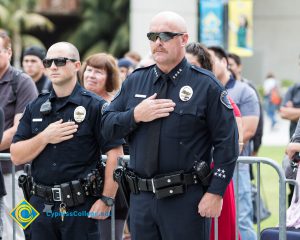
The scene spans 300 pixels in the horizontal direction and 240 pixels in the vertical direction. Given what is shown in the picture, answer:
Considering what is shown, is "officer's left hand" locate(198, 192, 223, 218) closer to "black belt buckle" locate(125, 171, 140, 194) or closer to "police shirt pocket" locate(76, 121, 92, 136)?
"black belt buckle" locate(125, 171, 140, 194)

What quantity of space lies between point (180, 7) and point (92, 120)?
22.7 metres

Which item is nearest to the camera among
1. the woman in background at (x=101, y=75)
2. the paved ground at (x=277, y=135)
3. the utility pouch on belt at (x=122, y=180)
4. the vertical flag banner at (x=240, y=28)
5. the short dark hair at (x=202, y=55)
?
the utility pouch on belt at (x=122, y=180)

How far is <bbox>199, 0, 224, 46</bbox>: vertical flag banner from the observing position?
1719 centimetres

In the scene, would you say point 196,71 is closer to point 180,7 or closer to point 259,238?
point 259,238

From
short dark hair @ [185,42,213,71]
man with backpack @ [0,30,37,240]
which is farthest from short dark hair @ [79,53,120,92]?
short dark hair @ [185,42,213,71]

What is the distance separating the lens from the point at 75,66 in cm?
546

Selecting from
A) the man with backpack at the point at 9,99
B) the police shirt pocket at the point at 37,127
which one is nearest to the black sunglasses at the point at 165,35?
the police shirt pocket at the point at 37,127

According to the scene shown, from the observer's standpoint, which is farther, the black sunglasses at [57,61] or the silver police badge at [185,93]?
the black sunglasses at [57,61]

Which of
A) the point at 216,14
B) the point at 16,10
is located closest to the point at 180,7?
the point at 216,14

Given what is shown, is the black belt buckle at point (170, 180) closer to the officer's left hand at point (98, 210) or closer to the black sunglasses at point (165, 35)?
the officer's left hand at point (98, 210)

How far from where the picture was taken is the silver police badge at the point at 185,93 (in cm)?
477

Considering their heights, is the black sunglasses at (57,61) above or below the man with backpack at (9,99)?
above

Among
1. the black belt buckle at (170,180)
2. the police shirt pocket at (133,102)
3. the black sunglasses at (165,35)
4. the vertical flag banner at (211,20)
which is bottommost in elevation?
the black belt buckle at (170,180)

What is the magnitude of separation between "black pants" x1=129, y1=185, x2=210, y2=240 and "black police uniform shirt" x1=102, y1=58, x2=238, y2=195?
0.55 feet
